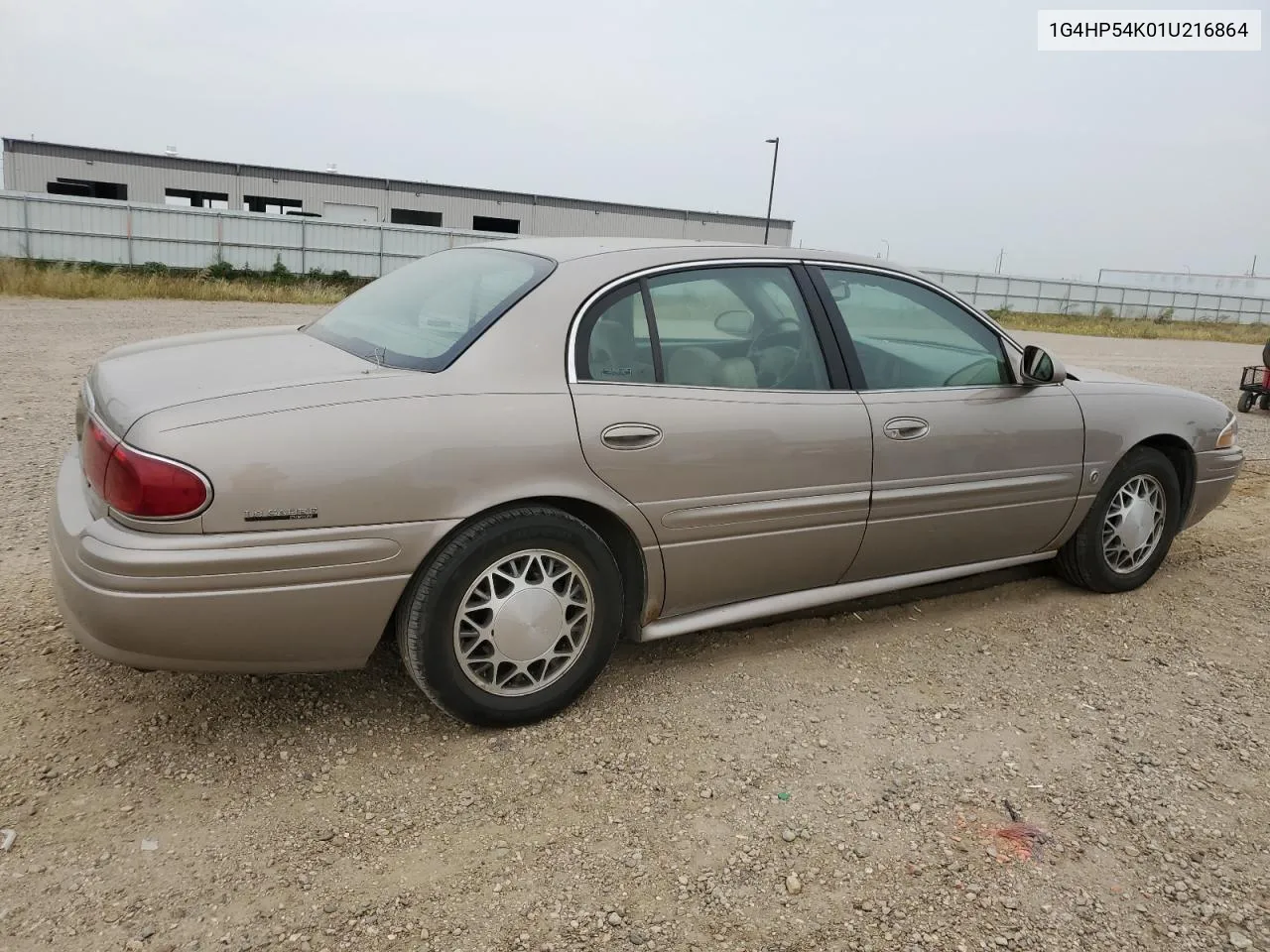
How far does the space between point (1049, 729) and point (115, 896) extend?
278 centimetres

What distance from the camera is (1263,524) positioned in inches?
235

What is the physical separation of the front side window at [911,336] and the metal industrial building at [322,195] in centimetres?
3540

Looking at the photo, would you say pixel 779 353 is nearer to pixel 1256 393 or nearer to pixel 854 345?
pixel 854 345

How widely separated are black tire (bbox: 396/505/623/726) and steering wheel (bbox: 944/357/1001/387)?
170 centimetres

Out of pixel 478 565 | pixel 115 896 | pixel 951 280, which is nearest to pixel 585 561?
pixel 478 565

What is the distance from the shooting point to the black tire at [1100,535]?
14.4ft

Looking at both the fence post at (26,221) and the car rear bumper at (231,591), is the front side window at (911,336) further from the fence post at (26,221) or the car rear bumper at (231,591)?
the fence post at (26,221)

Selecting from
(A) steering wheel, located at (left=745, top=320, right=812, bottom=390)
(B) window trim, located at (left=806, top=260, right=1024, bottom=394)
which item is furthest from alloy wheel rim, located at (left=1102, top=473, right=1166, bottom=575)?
(A) steering wheel, located at (left=745, top=320, right=812, bottom=390)

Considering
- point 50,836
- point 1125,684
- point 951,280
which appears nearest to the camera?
point 50,836

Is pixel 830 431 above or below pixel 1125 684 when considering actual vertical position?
above

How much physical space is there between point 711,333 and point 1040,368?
146 cm

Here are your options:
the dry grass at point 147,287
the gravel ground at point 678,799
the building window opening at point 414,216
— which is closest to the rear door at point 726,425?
the gravel ground at point 678,799

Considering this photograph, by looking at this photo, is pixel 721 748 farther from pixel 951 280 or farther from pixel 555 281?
pixel 951 280

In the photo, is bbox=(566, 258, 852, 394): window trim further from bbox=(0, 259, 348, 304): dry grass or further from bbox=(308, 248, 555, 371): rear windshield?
bbox=(0, 259, 348, 304): dry grass
